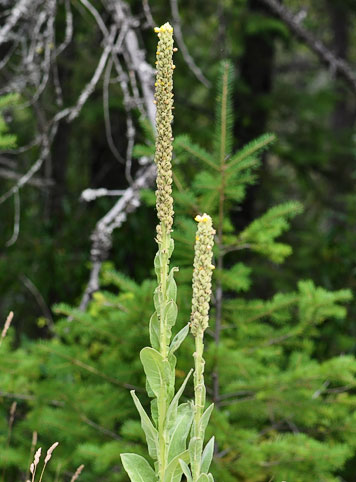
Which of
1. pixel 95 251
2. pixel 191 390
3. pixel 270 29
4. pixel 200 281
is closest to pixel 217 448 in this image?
pixel 191 390

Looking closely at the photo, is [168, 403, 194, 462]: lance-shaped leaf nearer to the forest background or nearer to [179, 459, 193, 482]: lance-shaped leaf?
[179, 459, 193, 482]: lance-shaped leaf

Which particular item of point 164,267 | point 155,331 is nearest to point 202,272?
point 164,267

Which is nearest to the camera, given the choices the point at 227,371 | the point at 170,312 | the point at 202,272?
the point at 202,272

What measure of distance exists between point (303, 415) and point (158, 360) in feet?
6.38

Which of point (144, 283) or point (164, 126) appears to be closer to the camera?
point (164, 126)

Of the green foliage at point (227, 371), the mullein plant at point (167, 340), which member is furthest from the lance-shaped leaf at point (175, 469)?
the green foliage at point (227, 371)

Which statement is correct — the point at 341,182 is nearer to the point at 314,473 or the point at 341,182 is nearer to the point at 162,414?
the point at 314,473

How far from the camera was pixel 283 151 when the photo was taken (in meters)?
7.18

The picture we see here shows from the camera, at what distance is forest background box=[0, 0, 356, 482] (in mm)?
3118

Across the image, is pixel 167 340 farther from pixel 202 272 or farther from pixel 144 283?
pixel 144 283

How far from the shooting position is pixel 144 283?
325 centimetres

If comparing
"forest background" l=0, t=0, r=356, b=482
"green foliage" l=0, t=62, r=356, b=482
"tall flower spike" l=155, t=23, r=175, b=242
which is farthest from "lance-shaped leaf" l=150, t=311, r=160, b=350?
"green foliage" l=0, t=62, r=356, b=482

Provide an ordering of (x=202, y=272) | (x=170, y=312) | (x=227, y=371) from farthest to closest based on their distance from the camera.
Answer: (x=227, y=371) < (x=170, y=312) < (x=202, y=272)

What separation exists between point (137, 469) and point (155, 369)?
228mm
